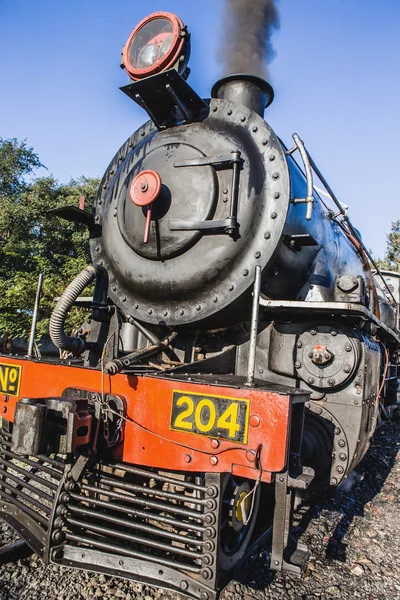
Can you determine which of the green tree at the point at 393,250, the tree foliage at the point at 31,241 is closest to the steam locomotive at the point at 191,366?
the tree foliage at the point at 31,241

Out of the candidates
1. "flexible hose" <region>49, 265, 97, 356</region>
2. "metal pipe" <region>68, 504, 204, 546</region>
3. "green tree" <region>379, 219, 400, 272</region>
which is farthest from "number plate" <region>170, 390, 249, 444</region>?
"green tree" <region>379, 219, 400, 272</region>

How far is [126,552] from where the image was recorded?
1.86m

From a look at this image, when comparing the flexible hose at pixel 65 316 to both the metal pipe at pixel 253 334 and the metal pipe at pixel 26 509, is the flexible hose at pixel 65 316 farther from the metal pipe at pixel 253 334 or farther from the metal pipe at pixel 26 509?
the metal pipe at pixel 253 334

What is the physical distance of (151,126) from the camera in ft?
10.1

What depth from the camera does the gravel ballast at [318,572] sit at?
212 cm

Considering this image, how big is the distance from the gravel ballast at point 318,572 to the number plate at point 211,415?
0.85m

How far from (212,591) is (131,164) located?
99.7 inches

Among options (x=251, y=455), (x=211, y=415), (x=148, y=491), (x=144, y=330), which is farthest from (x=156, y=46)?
(x=148, y=491)

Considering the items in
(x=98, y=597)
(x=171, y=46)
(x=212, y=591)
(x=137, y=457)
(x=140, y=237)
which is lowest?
(x=98, y=597)

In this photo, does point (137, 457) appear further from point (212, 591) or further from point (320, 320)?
point (320, 320)

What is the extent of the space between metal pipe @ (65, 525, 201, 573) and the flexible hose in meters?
1.17

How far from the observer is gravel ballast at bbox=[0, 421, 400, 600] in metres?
2.12

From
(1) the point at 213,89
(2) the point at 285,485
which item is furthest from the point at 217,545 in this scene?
(1) the point at 213,89

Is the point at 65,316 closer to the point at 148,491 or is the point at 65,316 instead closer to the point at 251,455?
the point at 148,491
